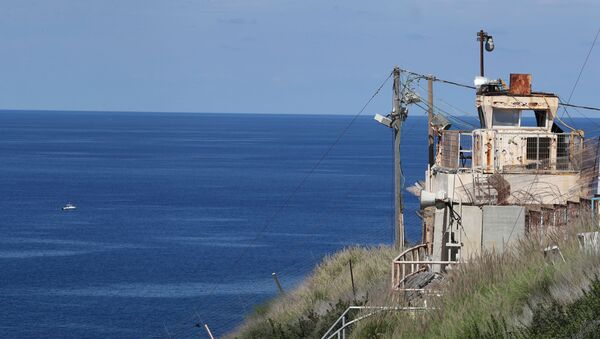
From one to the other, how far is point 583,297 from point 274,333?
12004 millimetres

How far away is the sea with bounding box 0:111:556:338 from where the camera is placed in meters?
49.8

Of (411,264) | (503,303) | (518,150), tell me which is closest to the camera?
(503,303)

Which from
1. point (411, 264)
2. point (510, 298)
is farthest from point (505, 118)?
point (510, 298)

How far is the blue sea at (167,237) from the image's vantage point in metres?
49.9

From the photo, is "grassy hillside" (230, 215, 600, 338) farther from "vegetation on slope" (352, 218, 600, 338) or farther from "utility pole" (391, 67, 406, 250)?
"utility pole" (391, 67, 406, 250)

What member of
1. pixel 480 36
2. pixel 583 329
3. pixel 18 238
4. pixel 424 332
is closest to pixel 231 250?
pixel 18 238

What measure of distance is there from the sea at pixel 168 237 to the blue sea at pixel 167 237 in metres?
0.12

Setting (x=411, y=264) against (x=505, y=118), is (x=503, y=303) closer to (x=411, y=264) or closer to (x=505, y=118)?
(x=411, y=264)

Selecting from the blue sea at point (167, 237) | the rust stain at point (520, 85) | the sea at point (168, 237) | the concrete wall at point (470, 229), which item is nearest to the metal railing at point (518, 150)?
the rust stain at point (520, 85)

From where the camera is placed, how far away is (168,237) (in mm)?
77250

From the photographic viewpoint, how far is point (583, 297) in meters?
13.4

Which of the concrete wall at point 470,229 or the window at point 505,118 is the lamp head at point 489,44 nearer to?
the window at point 505,118

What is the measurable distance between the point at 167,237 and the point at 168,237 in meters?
0.10

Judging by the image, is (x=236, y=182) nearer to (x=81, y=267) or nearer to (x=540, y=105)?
(x=81, y=267)
